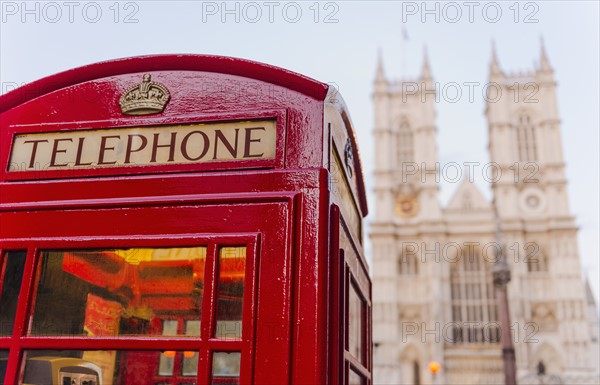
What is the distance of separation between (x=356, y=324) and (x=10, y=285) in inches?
35.3

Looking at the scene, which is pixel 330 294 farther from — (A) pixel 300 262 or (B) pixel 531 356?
(B) pixel 531 356

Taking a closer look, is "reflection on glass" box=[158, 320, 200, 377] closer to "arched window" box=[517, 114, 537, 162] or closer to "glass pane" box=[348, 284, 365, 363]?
"glass pane" box=[348, 284, 365, 363]

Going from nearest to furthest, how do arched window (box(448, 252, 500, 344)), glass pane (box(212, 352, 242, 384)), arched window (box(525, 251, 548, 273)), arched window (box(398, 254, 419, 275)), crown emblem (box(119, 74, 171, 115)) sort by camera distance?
glass pane (box(212, 352, 242, 384)) < crown emblem (box(119, 74, 171, 115)) < arched window (box(448, 252, 500, 344)) < arched window (box(525, 251, 548, 273)) < arched window (box(398, 254, 419, 275))

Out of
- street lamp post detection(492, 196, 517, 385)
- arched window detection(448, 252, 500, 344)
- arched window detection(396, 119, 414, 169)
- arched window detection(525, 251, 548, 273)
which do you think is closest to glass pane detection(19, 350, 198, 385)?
street lamp post detection(492, 196, 517, 385)

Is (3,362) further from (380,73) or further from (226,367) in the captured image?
(380,73)

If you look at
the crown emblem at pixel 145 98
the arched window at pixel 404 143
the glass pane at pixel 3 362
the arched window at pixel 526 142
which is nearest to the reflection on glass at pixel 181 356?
the glass pane at pixel 3 362

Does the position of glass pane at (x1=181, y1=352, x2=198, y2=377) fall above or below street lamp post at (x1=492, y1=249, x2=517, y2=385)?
below

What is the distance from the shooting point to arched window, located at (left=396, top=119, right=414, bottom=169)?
94.1 feet

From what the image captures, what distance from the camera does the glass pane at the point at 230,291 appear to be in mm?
1089

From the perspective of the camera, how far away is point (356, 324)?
1.66m

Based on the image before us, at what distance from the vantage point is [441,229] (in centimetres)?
2714

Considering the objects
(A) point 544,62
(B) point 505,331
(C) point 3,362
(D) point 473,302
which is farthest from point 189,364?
(A) point 544,62

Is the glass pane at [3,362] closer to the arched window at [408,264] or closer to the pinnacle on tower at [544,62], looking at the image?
the arched window at [408,264]

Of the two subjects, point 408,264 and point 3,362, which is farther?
point 408,264
